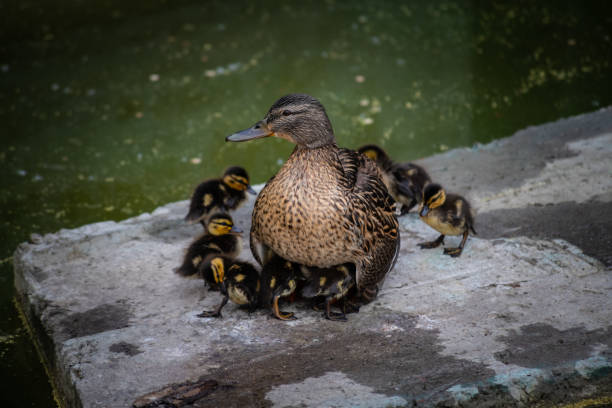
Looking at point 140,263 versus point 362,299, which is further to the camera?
point 140,263

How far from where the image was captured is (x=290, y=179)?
3.77m

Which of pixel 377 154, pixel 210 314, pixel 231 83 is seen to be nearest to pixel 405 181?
pixel 377 154

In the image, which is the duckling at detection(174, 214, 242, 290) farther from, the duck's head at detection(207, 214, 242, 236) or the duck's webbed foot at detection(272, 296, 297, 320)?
the duck's webbed foot at detection(272, 296, 297, 320)

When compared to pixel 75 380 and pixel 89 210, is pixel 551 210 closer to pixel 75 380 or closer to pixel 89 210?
pixel 75 380

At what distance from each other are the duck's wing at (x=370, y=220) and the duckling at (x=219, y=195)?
3.68 feet

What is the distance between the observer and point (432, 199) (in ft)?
14.5

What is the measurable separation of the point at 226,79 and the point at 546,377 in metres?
5.57

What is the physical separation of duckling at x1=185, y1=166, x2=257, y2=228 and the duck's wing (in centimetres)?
112

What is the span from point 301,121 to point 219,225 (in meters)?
1.00

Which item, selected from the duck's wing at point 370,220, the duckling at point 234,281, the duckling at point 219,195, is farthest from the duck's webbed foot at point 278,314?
the duckling at point 219,195

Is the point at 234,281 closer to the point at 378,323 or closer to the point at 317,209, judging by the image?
the point at 317,209

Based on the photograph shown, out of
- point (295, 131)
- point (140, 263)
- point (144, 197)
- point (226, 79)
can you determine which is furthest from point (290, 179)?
point (226, 79)

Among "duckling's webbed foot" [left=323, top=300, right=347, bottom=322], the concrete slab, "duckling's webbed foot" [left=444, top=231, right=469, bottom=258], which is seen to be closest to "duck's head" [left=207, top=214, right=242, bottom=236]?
the concrete slab

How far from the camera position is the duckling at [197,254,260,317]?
387 centimetres
